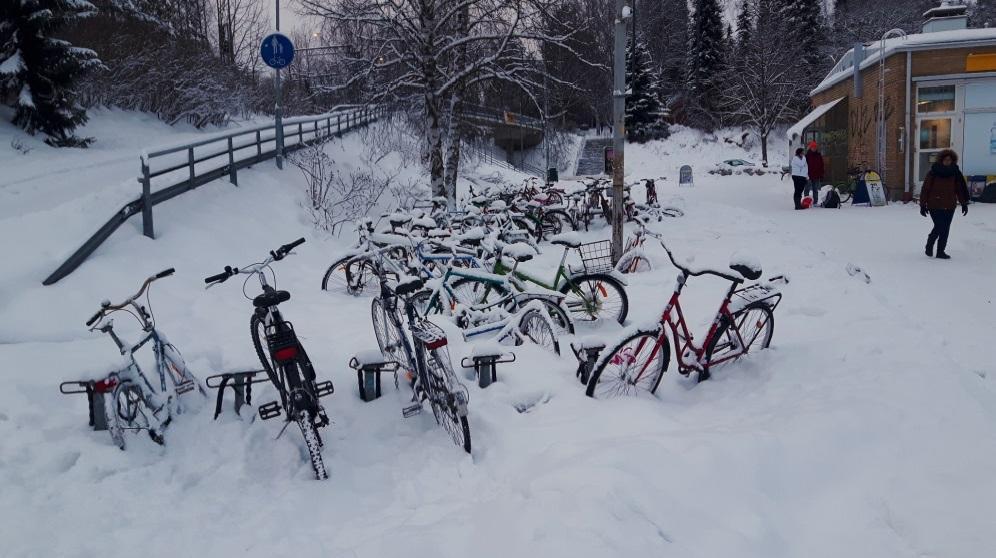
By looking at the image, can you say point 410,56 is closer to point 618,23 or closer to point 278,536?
point 618,23

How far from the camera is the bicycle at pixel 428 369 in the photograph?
4.08 meters

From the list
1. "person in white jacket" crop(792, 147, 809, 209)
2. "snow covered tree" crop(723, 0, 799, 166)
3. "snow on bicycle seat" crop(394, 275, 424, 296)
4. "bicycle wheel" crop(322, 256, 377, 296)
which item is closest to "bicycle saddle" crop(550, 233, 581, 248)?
"snow on bicycle seat" crop(394, 275, 424, 296)

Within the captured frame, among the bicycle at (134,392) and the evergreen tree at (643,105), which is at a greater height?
the evergreen tree at (643,105)

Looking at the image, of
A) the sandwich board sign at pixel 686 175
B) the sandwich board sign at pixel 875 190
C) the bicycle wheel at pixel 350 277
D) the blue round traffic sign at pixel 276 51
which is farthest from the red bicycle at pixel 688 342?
the sandwich board sign at pixel 686 175

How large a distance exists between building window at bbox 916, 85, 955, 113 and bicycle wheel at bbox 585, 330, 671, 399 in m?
16.3

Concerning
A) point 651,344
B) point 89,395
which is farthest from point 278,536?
point 651,344

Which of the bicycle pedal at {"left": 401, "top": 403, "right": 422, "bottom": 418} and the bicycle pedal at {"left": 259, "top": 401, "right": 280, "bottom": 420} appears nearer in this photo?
the bicycle pedal at {"left": 259, "top": 401, "right": 280, "bottom": 420}

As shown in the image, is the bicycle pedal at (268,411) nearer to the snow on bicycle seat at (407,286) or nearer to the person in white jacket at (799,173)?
the snow on bicycle seat at (407,286)

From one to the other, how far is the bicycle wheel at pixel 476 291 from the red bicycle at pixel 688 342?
5.09 feet

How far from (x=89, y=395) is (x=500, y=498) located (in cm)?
247

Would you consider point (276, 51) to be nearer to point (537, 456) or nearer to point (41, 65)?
point (41, 65)

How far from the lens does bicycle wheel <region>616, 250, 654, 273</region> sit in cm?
855

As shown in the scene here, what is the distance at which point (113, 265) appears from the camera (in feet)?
23.9

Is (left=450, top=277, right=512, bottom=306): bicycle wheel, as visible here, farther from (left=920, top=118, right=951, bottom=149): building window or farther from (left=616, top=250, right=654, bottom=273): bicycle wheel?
(left=920, top=118, right=951, bottom=149): building window
